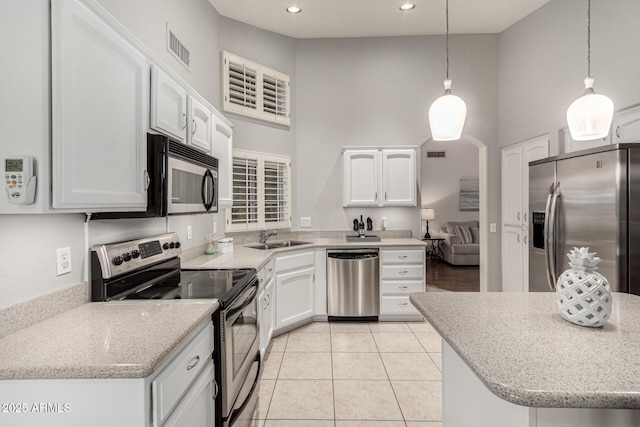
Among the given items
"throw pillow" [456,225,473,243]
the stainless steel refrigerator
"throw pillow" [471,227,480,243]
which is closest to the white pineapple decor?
the stainless steel refrigerator

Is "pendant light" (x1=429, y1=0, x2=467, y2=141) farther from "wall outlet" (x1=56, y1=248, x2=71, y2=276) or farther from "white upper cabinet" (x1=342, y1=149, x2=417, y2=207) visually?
"white upper cabinet" (x1=342, y1=149, x2=417, y2=207)

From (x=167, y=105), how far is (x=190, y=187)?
18.3 inches

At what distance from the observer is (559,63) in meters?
3.53

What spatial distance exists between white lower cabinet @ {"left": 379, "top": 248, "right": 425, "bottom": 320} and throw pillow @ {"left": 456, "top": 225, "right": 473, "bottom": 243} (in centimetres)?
413

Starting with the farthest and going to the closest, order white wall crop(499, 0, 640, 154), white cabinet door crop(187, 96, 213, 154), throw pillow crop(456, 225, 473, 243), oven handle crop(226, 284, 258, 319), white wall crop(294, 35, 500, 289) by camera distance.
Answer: throw pillow crop(456, 225, 473, 243)
white wall crop(294, 35, 500, 289)
white wall crop(499, 0, 640, 154)
white cabinet door crop(187, 96, 213, 154)
oven handle crop(226, 284, 258, 319)

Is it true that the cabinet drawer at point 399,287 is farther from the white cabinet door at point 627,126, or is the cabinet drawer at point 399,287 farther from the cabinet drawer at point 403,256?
the white cabinet door at point 627,126

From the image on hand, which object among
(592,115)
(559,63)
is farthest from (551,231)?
(559,63)

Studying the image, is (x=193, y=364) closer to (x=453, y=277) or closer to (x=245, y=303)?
(x=245, y=303)

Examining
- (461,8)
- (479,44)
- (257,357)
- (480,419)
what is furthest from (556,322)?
(479,44)

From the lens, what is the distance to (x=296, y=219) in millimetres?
4648

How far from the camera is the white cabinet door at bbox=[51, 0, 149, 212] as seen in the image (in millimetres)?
1127

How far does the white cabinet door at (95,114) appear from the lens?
44.4 inches

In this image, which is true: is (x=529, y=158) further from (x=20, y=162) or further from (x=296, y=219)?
(x=20, y=162)

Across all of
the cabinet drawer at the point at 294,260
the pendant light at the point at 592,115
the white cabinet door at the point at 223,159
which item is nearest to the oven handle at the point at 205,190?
the white cabinet door at the point at 223,159
